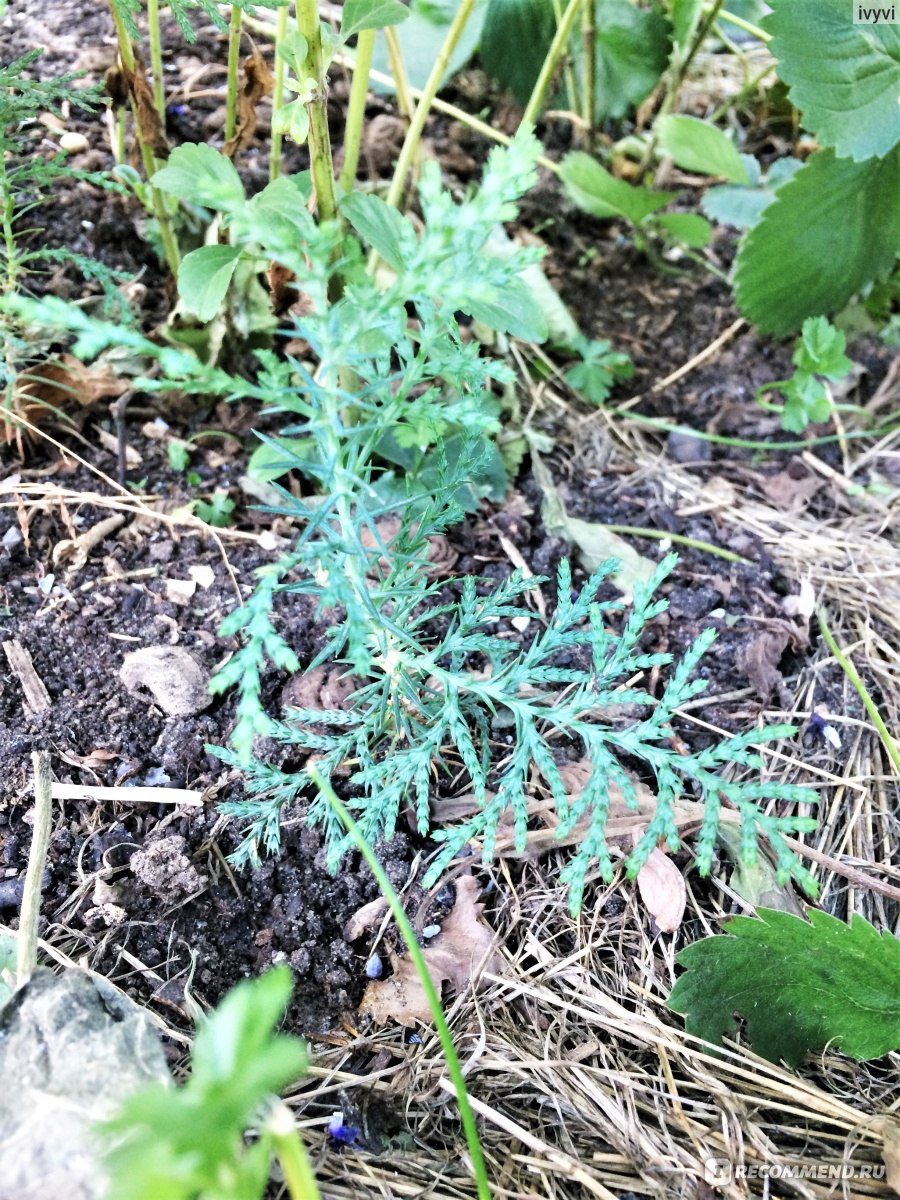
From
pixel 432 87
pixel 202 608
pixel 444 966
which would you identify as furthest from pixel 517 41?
pixel 444 966

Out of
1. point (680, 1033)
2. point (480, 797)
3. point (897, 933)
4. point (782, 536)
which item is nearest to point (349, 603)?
point (480, 797)

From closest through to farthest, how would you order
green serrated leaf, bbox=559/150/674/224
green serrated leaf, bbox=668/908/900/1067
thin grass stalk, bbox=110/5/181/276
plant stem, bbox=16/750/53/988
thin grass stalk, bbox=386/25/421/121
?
plant stem, bbox=16/750/53/988 → green serrated leaf, bbox=668/908/900/1067 → thin grass stalk, bbox=110/5/181/276 → thin grass stalk, bbox=386/25/421/121 → green serrated leaf, bbox=559/150/674/224

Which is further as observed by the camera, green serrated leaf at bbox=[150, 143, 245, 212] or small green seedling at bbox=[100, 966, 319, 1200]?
green serrated leaf at bbox=[150, 143, 245, 212]

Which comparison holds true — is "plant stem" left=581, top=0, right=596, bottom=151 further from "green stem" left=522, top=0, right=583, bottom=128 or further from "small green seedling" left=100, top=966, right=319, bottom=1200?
"small green seedling" left=100, top=966, right=319, bottom=1200

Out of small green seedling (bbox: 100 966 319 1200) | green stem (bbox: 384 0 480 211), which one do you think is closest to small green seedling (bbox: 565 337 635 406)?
green stem (bbox: 384 0 480 211)

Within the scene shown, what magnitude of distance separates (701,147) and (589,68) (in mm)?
337

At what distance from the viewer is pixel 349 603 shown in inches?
35.8

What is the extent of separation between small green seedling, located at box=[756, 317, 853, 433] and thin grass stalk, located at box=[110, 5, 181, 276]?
1.27 meters

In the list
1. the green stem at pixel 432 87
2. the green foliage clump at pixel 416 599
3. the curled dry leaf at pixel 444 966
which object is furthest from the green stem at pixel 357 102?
the curled dry leaf at pixel 444 966

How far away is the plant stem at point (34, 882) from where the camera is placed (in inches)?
39.4

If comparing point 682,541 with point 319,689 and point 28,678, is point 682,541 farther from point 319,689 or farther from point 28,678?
point 28,678

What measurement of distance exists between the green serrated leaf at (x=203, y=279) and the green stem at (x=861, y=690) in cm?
113

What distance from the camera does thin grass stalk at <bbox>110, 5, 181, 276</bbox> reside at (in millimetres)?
1523

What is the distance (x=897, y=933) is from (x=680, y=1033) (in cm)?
40
